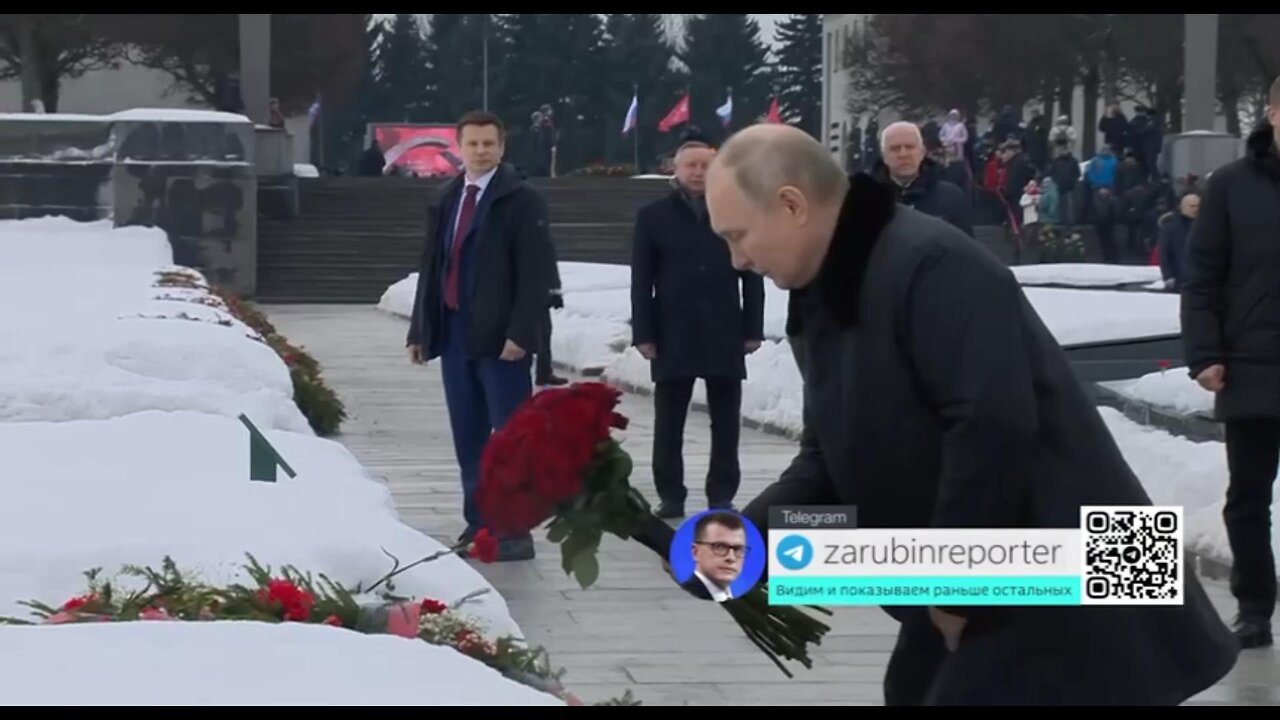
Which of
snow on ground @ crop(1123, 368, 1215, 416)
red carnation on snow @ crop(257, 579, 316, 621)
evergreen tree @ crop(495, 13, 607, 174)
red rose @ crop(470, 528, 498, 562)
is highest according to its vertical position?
evergreen tree @ crop(495, 13, 607, 174)

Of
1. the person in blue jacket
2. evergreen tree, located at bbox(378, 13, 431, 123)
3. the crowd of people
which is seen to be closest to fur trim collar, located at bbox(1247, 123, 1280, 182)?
the person in blue jacket

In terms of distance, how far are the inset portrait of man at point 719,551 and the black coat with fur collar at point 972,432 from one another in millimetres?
181

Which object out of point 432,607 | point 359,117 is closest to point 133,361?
point 432,607

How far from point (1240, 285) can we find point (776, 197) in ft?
13.0

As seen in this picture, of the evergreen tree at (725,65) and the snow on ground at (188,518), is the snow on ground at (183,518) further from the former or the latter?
the evergreen tree at (725,65)

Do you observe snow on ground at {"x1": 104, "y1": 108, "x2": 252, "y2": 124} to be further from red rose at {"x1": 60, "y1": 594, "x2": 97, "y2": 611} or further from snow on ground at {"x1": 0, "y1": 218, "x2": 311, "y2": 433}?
red rose at {"x1": 60, "y1": 594, "x2": 97, "y2": 611}

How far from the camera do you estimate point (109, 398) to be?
35.8ft

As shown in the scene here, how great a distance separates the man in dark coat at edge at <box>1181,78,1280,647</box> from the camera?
280 inches

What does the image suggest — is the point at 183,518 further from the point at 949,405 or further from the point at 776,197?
the point at 949,405

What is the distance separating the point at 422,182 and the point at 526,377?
35.7 meters

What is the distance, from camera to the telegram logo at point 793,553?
12.4 ft

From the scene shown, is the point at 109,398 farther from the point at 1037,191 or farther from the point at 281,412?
the point at 1037,191

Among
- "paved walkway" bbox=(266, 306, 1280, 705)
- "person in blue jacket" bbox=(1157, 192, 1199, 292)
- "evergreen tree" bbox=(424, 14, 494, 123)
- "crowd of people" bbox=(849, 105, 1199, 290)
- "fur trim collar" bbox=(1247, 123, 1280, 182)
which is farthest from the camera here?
"evergreen tree" bbox=(424, 14, 494, 123)

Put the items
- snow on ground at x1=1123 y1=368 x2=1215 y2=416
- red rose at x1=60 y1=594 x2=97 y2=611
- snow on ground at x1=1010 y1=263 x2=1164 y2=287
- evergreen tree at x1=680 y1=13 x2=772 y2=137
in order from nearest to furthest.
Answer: red rose at x1=60 y1=594 x2=97 y2=611, snow on ground at x1=1123 y1=368 x2=1215 y2=416, snow on ground at x1=1010 y1=263 x2=1164 y2=287, evergreen tree at x1=680 y1=13 x2=772 y2=137
